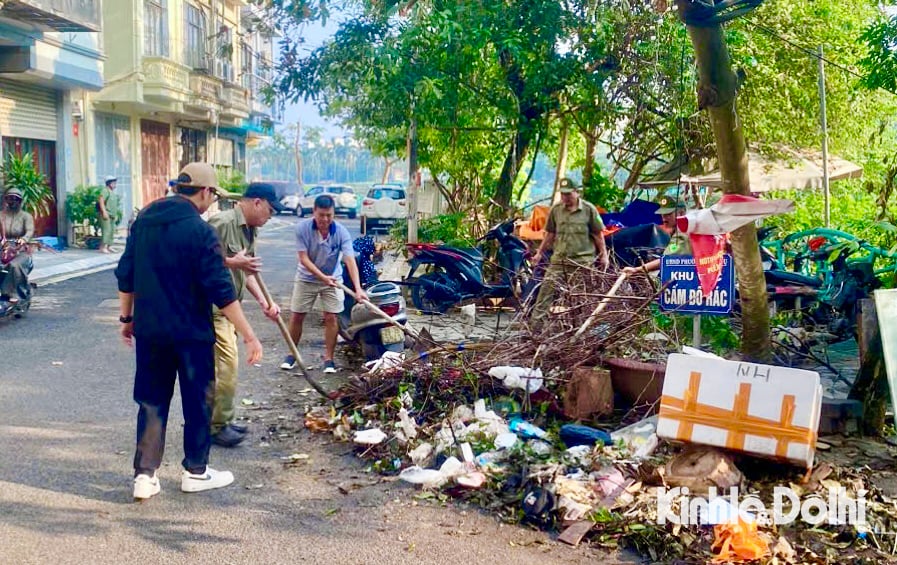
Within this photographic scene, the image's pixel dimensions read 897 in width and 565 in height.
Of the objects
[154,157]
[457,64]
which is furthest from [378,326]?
[154,157]

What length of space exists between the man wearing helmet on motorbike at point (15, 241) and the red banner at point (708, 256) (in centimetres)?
A: 771

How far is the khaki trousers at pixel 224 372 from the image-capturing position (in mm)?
5766

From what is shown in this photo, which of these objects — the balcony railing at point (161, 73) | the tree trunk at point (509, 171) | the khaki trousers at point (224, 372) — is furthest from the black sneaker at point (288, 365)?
the balcony railing at point (161, 73)

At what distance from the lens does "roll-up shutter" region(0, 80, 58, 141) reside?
1906 cm

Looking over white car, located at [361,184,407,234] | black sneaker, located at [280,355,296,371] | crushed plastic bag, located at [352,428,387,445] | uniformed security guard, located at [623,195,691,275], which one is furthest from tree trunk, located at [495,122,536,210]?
white car, located at [361,184,407,234]

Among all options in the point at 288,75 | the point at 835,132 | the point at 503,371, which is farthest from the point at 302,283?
the point at 835,132

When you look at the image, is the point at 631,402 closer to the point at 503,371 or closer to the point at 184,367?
the point at 503,371

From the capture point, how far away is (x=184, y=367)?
486cm

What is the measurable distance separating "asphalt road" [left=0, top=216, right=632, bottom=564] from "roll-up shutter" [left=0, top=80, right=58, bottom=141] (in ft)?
45.4

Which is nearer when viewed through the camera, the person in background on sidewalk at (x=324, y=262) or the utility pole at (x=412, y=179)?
the person in background on sidewalk at (x=324, y=262)

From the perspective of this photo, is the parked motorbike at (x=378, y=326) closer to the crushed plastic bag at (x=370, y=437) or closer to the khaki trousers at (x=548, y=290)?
the khaki trousers at (x=548, y=290)

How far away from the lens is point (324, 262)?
809 cm

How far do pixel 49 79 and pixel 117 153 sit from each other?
7.36 metres

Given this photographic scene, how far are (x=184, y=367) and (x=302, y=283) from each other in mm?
3342
